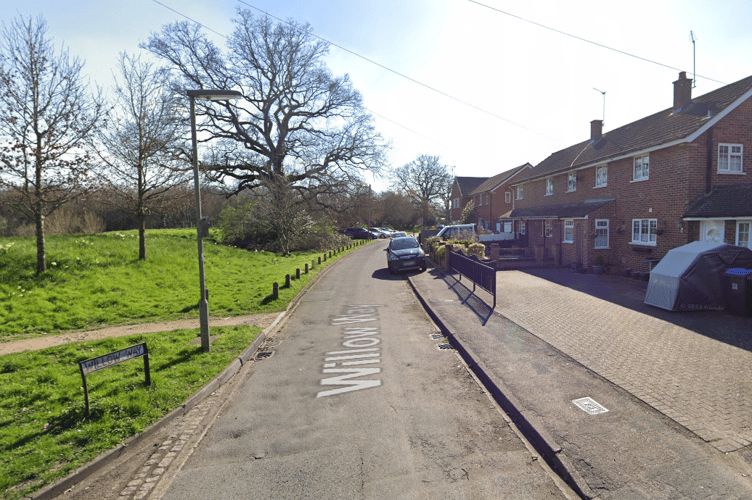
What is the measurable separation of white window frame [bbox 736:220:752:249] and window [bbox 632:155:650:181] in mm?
4285

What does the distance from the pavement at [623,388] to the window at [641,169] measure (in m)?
8.51

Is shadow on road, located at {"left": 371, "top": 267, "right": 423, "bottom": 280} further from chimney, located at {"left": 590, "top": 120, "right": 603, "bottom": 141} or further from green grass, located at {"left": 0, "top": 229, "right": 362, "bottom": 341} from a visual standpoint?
chimney, located at {"left": 590, "top": 120, "right": 603, "bottom": 141}

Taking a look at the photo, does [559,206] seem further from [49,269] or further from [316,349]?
[49,269]

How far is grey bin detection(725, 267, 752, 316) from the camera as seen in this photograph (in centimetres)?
944

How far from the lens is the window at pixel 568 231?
2062 centimetres

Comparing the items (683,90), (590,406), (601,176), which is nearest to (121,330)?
(590,406)

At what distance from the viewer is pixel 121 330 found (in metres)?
9.22

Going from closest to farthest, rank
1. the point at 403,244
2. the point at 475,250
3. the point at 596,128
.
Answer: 1. the point at 475,250
2. the point at 403,244
3. the point at 596,128

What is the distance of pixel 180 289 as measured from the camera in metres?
13.5

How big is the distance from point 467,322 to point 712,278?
650cm

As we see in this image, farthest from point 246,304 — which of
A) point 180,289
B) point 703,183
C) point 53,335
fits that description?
point 703,183

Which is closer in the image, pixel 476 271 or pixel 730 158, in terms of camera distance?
pixel 476 271

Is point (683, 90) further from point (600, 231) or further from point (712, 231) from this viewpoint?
point (712, 231)

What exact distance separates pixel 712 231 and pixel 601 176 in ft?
22.5
